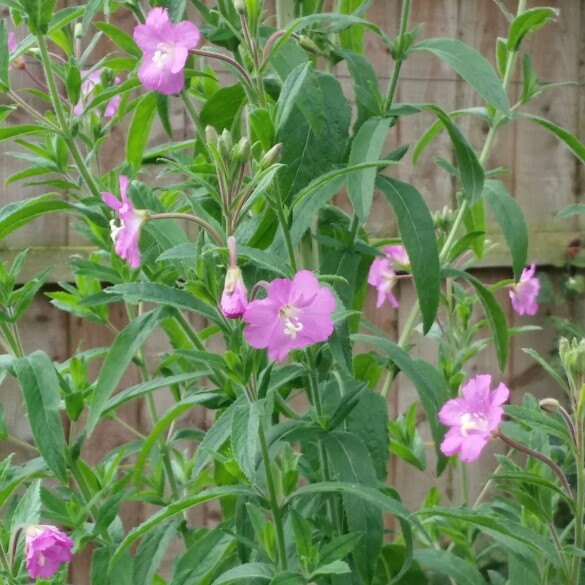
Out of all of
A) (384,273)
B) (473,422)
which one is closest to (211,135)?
(473,422)

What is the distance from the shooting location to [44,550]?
94 centimetres

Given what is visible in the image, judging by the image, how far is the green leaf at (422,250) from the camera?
3.52ft

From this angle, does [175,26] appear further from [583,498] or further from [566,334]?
[566,334]

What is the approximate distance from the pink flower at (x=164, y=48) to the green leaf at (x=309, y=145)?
119 mm

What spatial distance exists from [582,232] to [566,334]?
0.96 ft

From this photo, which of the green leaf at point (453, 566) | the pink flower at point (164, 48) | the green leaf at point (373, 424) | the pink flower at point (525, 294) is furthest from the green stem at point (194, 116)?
the pink flower at point (525, 294)

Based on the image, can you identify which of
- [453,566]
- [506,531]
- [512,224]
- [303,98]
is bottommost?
[453,566]

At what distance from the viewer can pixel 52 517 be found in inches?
47.9

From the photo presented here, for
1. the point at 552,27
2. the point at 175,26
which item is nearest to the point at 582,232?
the point at 552,27

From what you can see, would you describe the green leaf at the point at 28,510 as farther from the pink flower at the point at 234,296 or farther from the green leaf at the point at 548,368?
the green leaf at the point at 548,368

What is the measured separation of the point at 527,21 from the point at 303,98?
16.9 inches

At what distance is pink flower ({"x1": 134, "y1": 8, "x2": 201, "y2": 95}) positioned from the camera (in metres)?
0.95

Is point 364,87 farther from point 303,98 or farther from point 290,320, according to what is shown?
point 290,320

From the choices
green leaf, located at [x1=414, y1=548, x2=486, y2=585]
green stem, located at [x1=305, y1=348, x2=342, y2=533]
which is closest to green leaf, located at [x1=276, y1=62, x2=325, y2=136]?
green stem, located at [x1=305, y1=348, x2=342, y2=533]
